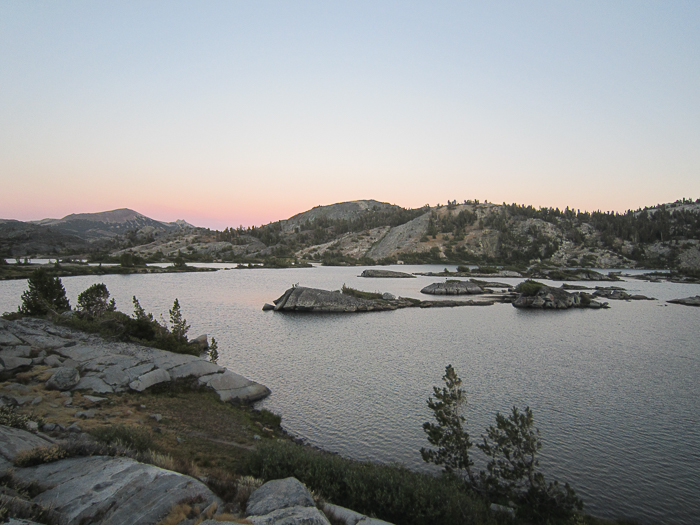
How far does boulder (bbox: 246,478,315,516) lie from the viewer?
31.1 feet

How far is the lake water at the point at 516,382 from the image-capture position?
56.7 feet

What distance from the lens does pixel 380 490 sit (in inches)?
488

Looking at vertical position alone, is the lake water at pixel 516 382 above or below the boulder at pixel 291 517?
below

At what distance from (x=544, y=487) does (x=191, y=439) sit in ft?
49.0

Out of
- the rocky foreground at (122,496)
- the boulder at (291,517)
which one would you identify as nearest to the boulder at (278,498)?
the rocky foreground at (122,496)

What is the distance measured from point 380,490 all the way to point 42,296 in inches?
1570

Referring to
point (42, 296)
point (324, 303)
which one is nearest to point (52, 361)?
point (42, 296)

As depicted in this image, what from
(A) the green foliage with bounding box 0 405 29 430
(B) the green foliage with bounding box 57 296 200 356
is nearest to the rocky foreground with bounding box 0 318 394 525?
(A) the green foliage with bounding box 0 405 29 430

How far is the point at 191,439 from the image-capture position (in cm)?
1723

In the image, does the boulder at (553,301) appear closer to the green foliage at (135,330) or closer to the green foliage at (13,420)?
the green foliage at (135,330)

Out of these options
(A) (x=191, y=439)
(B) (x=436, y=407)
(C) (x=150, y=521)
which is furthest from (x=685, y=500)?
(A) (x=191, y=439)

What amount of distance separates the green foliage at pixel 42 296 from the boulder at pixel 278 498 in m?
34.1

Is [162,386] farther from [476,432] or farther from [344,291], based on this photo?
[344,291]

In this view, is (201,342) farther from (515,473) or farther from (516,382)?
(515,473)
